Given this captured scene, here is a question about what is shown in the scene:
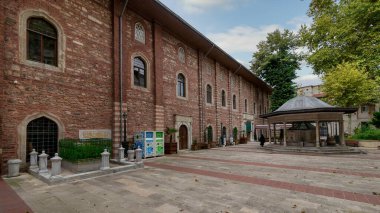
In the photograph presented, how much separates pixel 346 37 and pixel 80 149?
82.5 ft

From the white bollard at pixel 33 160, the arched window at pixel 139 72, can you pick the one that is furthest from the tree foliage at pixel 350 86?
the white bollard at pixel 33 160

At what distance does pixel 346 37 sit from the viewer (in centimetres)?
2059

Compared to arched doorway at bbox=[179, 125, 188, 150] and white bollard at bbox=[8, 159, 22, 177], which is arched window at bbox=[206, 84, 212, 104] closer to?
arched doorway at bbox=[179, 125, 188, 150]

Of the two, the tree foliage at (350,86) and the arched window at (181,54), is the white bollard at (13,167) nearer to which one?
the arched window at (181,54)

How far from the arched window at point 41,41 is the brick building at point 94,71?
4 centimetres

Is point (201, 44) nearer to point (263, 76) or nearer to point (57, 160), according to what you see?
point (57, 160)

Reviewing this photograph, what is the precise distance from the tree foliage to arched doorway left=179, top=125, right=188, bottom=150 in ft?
48.6

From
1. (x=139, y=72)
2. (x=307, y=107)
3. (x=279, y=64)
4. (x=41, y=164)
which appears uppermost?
(x=279, y=64)

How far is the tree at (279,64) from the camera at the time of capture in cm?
2984

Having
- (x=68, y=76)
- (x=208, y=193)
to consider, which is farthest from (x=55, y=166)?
(x=208, y=193)

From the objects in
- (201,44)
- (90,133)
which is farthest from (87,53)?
(201,44)

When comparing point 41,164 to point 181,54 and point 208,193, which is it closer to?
point 208,193

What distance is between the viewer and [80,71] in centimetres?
966

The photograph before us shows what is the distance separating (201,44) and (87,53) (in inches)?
403
